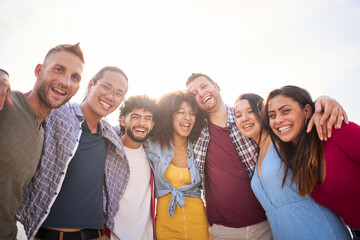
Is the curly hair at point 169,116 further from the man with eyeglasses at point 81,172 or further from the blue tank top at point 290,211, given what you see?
the blue tank top at point 290,211

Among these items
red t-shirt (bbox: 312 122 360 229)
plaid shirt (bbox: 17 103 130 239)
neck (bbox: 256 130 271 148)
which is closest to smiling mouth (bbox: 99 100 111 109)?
plaid shirt (bbox: 17 103 130 239)

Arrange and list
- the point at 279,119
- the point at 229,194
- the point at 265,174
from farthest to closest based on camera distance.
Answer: the point at 229,194, the point at 265,174, the point at 279,119

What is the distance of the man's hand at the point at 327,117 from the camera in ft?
7.46

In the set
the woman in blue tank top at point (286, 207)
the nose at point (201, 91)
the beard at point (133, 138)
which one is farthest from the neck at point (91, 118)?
the woman in blue tank top at point (286, 207)

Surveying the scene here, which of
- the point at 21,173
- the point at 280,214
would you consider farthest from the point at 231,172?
the point at 21,173

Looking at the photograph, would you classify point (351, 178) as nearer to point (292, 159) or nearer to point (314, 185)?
point (314, 185)

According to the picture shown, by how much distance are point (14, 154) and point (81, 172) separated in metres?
1.17

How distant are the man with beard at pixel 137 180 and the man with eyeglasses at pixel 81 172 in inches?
8.0

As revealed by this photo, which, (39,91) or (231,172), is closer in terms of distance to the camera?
(39,91)

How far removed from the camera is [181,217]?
390 centimetres

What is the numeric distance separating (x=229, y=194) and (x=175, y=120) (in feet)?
6.36

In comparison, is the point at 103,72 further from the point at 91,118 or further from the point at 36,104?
the point at 36,104

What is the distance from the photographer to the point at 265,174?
3117mm

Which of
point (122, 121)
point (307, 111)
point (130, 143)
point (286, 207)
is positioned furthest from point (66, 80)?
point (286, 207)
